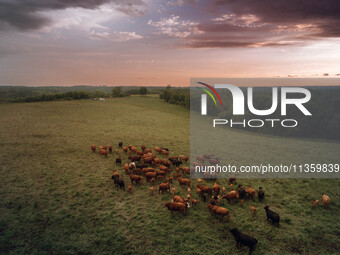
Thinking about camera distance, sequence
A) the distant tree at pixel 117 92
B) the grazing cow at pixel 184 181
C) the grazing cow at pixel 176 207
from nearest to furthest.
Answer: the grazing cow at pixel 176 207, the grazing cow at pixel 184 181, the distant tree at pixel 117 92

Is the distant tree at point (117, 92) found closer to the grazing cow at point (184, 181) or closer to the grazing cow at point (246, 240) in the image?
the grazing cow at point (184, 181)

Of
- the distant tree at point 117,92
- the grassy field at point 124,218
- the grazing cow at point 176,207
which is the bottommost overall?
the grassy field at point 124,218

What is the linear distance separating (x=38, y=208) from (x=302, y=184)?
18486mm

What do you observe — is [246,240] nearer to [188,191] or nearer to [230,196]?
[230,196]

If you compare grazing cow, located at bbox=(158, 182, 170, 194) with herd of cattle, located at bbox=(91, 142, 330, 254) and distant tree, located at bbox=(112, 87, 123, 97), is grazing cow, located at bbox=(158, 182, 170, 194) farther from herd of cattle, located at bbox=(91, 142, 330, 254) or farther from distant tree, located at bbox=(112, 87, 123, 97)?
distant tree, located at bbox=(112, 87, 123, 97)

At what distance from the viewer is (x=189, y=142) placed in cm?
2598

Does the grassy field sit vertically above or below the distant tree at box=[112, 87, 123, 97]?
below

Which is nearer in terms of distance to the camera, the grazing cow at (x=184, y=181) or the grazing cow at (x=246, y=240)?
the grazing cow at (x=246, y=240)

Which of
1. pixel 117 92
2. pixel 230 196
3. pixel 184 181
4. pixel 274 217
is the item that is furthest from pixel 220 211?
pixel 117 92

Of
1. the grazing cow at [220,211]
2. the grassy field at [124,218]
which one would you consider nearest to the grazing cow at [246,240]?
the grassy field at [124,218]

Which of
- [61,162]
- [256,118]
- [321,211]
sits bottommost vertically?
[321,211]

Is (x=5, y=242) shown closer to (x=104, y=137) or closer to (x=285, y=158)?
(x=104, y=137)

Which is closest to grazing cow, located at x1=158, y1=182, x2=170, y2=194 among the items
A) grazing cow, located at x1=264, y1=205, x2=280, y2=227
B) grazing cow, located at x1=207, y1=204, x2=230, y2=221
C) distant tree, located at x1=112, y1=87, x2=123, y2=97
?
grazing cow, located at x1=207, y1=204, x2=230, y2=221

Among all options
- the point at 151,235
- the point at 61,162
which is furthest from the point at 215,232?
the point at 61,162
